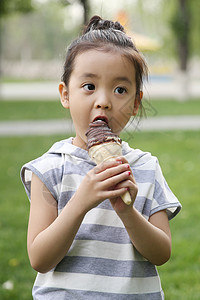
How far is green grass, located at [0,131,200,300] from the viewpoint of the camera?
3.87m

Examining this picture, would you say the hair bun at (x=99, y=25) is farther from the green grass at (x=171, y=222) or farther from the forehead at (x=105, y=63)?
the green grass at (x=171, y=222)

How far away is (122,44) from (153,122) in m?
10.4

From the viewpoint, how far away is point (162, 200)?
6.04 ft

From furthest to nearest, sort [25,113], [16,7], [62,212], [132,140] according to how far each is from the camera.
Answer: [16,7], [25,113], [132,140], [62,212]

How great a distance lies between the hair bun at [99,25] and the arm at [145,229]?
0.62 m

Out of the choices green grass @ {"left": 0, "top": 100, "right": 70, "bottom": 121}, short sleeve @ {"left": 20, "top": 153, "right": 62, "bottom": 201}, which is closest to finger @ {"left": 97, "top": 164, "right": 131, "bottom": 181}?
short sleeve @ {"left": 20, "top": 153, "right": 62, "bottom": 201}

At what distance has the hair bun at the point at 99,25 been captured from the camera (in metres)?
1.92

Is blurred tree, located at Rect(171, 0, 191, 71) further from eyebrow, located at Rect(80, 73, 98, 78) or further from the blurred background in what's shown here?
eyebrow, located at Rect(80, 73, 98, 78)

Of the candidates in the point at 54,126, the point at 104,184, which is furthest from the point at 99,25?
the point at 54,126

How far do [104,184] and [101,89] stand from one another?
14.8 inches

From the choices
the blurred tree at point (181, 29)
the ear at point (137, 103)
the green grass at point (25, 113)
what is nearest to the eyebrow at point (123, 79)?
the ear at point (137, 103)

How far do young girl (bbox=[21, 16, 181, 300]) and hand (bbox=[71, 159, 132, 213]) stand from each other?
2.8 inches

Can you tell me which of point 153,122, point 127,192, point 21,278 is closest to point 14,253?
point 21,278

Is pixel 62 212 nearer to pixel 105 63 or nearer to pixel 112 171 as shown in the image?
pixel 112 171
